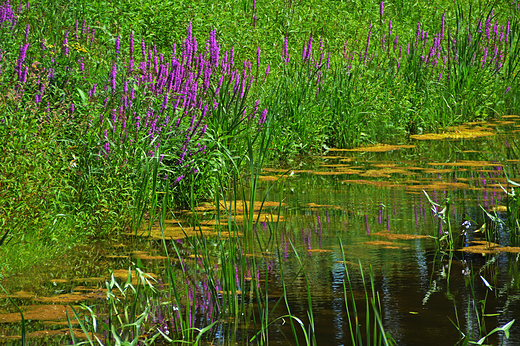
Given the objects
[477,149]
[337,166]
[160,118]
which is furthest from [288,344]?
[477,149]

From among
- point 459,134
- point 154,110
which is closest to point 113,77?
point 154,110

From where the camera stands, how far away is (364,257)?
436cm

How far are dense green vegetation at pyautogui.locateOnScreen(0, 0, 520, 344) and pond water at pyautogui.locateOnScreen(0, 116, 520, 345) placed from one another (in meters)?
0.36

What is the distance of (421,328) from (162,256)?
6.27 ft

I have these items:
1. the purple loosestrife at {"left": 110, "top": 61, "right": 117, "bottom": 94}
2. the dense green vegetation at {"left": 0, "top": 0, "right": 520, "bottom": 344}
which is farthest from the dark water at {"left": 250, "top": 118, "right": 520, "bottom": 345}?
the purple loosestrife at {"left": 110, "top": 61, "right": 117, "bottom": 94}

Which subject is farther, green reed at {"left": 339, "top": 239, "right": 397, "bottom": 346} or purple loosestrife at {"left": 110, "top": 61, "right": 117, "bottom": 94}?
purple loosestrife at {"left": 110, "top": 61, "right": 117, "bottom": 94}

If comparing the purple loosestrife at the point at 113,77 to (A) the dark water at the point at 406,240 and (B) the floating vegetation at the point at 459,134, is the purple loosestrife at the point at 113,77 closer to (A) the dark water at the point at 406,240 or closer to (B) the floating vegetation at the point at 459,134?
(A) the dark water at the point at 406,240

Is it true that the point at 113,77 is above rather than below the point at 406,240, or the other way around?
above

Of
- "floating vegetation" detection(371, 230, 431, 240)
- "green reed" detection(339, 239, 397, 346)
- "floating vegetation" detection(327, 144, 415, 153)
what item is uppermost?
"floating vegetation" detection(327, 144, 415, 153)

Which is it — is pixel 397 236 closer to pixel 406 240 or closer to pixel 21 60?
pixel 406 240

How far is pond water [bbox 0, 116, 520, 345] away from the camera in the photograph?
325 centimetres

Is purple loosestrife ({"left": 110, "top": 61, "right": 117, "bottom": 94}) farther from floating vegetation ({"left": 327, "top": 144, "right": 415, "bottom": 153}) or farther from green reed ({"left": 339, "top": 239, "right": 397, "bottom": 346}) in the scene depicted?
floating vegetation ({"left": 327, "top": 144, "right": 415, "bottom": 153})

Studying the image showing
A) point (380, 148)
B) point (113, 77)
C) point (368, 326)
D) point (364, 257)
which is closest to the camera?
point (368, 326)

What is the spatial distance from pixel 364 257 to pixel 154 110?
2.20m
